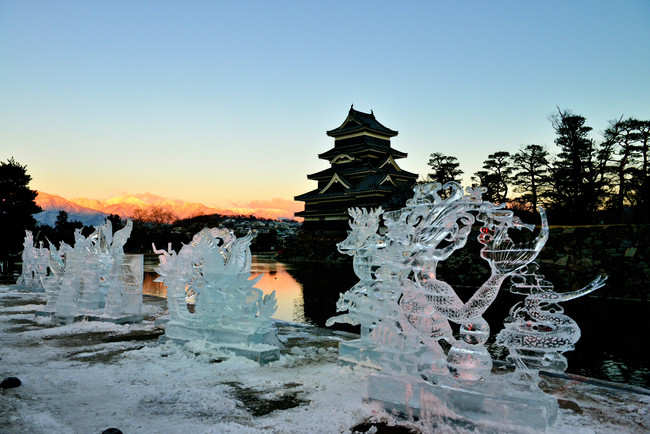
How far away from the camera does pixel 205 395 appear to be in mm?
4555

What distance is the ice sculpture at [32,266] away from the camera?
44.2 ft

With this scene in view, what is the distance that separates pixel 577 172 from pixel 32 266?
1013 inches

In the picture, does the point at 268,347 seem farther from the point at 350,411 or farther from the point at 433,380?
the point at 433,380

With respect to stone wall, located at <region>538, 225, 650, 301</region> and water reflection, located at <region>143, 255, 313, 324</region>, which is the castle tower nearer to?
water reflection, located at <region>143, 255, 313, 324</region>

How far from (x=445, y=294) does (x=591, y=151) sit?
25192 mm

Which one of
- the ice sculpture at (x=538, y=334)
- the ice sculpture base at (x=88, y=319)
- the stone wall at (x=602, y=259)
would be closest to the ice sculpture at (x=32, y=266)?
the ice sculpture base at (x=88, y=319)

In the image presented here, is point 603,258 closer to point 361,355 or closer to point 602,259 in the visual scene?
point 602,259

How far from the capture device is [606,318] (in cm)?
1323

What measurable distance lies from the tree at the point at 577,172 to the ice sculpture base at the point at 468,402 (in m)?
23.8

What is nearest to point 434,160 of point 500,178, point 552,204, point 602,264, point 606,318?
point 500,178

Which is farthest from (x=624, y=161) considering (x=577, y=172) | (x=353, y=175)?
(x=353, y=175)

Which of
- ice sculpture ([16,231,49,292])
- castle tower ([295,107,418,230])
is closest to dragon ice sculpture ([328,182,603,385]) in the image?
ice sculpture ([16,231,49,292])

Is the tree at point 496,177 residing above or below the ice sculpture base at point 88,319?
above

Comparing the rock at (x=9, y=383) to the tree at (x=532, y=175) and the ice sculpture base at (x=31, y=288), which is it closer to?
the ice sculpture base at (x=31, y=288)
